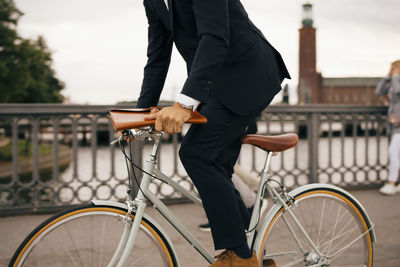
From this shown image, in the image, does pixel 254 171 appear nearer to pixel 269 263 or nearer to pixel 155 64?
pixel 269 263

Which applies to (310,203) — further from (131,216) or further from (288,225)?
(131,216)

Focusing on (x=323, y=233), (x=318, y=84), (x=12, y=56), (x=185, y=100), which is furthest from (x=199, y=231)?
(x=318, y=84)

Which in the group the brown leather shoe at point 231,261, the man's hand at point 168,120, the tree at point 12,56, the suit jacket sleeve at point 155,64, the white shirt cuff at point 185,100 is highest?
the tree at point 12,56

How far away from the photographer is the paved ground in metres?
3.39

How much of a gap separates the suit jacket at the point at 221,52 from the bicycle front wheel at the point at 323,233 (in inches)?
27.3

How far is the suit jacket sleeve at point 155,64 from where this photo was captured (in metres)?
2.34

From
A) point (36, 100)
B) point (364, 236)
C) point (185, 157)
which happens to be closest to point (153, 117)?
point (185, 157)

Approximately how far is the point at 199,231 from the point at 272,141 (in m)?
2.01

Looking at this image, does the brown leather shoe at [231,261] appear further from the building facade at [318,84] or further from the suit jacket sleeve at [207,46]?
the building facade at [318,84]

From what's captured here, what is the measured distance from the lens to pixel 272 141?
235 centimetres

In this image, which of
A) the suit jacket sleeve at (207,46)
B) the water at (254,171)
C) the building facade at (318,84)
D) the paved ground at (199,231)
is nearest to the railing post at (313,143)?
the water at (254,171)

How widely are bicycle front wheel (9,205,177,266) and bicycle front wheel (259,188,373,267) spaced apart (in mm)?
A: 662

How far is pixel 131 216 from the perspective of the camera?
1967 millimetres

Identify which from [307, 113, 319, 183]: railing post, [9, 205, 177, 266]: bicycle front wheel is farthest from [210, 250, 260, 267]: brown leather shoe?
[307, 113, 319, 183]: railing post
